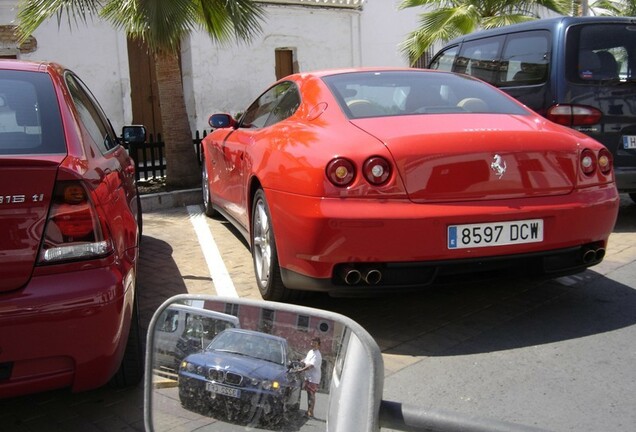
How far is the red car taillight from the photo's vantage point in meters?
5.91

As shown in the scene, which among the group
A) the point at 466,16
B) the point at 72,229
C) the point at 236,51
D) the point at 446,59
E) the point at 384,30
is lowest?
the point at 72,229

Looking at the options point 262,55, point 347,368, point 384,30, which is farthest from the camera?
point 384,30

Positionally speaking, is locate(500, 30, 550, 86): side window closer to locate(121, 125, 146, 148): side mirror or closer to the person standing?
locate(121, 125, 146, 148): side mirror

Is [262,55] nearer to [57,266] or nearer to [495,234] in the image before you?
[495,234]

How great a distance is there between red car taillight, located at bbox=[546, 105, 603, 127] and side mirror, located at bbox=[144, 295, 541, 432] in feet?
16.8

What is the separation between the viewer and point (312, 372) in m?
1.34

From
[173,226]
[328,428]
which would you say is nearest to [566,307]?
[328,428]

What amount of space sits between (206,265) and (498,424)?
4.16m

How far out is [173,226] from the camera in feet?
22.8

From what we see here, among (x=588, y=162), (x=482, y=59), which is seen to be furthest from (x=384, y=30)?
(x=588, y=162)

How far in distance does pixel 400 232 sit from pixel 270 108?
2.05 m

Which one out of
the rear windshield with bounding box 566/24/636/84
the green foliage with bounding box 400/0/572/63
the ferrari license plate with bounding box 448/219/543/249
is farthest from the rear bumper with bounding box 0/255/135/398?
the green foliage with bounding box 400/0/572/63

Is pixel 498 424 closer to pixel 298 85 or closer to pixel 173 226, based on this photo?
pixel 298 85

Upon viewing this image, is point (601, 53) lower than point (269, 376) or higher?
higher
